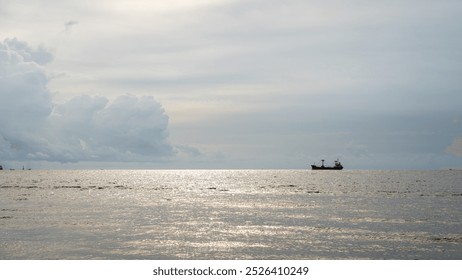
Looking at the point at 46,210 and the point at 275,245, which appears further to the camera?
the point at 46,210

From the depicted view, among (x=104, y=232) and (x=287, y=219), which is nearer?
(x=104, y=232)

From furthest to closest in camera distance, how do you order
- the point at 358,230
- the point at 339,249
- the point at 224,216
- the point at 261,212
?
1. the point at 261,212
2. the point at 224,216
3. the point at 358,230
4. the point at 339,249

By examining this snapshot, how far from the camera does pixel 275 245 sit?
1735 inches

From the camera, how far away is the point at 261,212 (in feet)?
243

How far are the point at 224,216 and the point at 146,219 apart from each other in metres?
11.3

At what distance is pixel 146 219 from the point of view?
64062 millimetres
